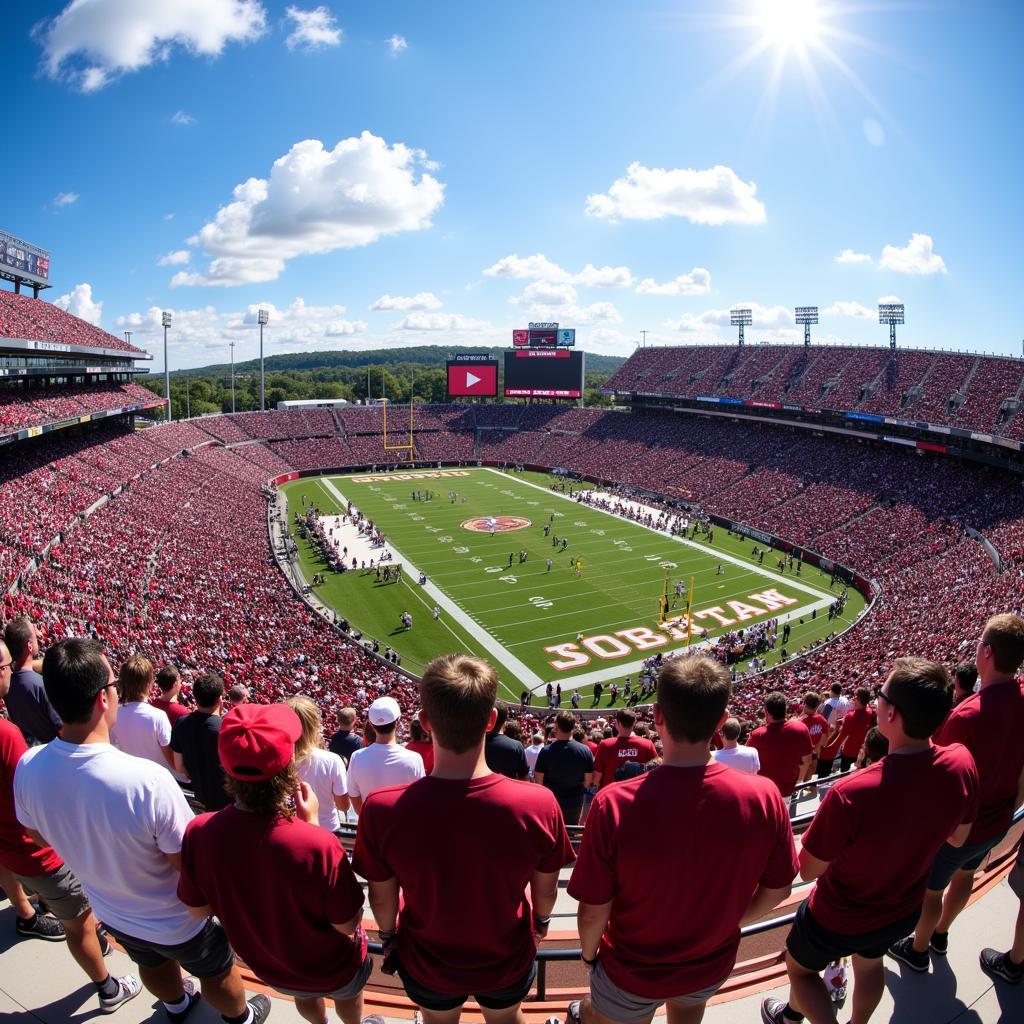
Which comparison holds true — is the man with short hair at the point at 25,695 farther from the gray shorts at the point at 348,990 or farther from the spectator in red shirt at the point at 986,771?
the spectator in red shirt at the point at 986,771

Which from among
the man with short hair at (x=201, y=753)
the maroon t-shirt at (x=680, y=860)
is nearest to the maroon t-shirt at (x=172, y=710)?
the man with short hair at (x=201, y=753)

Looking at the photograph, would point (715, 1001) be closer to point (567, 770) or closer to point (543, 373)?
point (567, 770)

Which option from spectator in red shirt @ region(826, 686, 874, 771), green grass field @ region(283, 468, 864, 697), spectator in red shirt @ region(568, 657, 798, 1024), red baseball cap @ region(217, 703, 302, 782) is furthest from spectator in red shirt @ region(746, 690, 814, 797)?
green grass field @ region(283, 468, 864, 697)

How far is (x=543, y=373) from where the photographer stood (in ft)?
235

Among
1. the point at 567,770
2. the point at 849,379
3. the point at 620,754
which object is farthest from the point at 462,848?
the point at 849,379

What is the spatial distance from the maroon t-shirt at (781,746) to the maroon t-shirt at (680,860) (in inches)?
157

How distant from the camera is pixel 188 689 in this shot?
14.5 m

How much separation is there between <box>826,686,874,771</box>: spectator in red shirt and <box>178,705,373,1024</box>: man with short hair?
782 cm

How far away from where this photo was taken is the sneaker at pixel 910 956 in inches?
155

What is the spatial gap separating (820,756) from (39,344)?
36.9 metres

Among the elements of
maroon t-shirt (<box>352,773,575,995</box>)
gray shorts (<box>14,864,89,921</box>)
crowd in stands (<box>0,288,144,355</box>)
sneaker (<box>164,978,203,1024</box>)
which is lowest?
sneaker (<box>164,978,203,1024</box>)

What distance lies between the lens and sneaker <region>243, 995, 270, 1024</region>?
3627mm

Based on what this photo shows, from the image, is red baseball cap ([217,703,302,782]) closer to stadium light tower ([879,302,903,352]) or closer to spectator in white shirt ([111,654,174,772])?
spectator in white shirt ([111,654,174,772])

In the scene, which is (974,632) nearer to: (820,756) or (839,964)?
(820,756)
